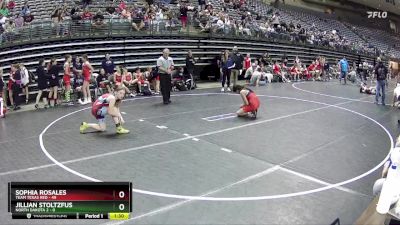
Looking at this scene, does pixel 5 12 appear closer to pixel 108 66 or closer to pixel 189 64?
pixel 108 66

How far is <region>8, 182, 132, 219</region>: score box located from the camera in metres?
3.88

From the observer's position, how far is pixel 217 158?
26.5ft

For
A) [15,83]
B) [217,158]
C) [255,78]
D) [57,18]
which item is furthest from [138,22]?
[217,158]

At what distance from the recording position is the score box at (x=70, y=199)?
3879 mm

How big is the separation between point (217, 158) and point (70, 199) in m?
4.44

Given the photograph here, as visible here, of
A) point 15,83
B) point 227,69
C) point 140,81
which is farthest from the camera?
point 227,69

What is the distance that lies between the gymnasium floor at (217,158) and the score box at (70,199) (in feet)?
4.05

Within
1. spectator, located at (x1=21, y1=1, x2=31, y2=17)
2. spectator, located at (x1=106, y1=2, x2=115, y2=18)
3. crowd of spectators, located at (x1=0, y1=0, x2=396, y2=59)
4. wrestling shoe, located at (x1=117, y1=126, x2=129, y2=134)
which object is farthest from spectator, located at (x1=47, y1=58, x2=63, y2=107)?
spectator, located at (x1=106, y1=2, x2=115, y2=18)

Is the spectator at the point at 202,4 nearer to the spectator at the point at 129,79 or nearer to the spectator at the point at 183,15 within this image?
the spectator at the point at 183,15

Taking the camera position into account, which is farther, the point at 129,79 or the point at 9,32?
the point at 129,79

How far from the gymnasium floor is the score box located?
4.05 feet

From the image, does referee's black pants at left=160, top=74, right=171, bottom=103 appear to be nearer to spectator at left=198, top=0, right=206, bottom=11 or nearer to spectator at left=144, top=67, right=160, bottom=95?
spectator at left=144, top=67, right=160, bottom=95

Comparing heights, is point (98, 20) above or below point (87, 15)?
below

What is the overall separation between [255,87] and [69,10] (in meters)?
9.22
